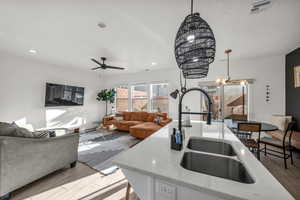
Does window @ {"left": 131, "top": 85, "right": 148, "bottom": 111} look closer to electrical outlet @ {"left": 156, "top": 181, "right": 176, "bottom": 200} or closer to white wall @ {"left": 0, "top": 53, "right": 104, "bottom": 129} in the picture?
white wall @ {"left": 0, "top": 53, "right": 104, "bottom": 129}

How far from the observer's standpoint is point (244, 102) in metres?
3.91

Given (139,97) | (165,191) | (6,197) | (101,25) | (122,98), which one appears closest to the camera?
(165,191)

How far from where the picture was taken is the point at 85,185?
1.83 m

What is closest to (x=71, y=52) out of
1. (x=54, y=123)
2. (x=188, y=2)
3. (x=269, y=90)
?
(x=54, y=123)

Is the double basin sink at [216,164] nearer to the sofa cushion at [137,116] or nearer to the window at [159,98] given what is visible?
the window at [159,98]

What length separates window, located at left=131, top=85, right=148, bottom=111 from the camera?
218 inches

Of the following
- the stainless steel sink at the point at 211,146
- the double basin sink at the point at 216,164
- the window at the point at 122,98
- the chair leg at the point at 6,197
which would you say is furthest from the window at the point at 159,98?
the chair leg at the point at 6,197

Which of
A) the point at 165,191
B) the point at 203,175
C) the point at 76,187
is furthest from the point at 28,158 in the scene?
the point at 203,175

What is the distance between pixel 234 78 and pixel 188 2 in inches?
130

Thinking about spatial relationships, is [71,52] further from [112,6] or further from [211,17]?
[211,17]

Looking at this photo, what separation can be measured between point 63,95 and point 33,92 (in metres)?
0.83

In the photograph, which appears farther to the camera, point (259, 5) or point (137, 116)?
point (137, 116)

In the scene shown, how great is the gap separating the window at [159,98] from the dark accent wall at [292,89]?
3.58m

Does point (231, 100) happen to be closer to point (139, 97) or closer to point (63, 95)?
point (139, 97)
